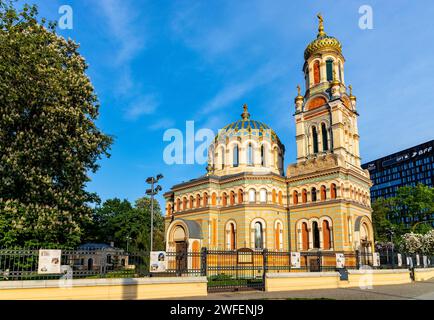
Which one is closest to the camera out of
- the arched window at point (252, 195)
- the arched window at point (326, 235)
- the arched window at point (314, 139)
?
the arched window at point (326, 235)

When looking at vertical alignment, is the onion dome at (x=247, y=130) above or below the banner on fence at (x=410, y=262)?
above

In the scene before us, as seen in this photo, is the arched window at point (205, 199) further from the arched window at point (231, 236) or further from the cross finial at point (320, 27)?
the cross finial at point (320, 27)

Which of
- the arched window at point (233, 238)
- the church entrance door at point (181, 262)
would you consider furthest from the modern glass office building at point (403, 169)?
the church entrance door at point (181, 262)

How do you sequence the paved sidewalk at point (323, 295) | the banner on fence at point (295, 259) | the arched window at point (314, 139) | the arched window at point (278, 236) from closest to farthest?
the paved sidewalk at point (323, 295)
the banner on fence at point (295, 259)
the arched window at point (278, 236)
the arched window at point (314, 139)

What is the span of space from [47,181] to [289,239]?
2503 cm

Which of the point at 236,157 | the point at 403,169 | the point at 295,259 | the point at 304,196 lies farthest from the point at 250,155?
the point at 403,169

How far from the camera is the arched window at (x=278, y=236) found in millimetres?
37106

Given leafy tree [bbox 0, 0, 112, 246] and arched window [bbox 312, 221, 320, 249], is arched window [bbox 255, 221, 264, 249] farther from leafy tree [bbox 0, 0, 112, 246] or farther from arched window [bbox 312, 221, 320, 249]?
leafy tree [bbox 0, 0, 112, 246]

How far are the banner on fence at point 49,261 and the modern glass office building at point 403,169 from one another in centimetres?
11375

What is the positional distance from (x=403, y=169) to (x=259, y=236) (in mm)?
98176

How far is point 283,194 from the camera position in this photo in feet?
128

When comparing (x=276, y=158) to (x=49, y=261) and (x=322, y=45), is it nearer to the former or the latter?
(x=322, y=45)

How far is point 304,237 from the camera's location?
37.0 meters
